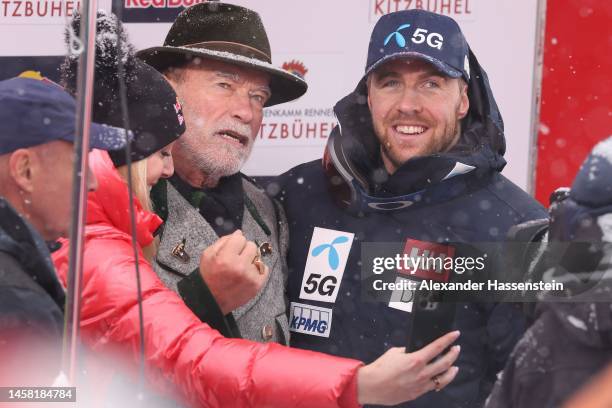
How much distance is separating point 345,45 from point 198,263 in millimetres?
540

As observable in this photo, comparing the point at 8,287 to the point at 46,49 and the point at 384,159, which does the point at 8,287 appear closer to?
the point at 46,49

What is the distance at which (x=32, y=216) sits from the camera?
4.96 feet

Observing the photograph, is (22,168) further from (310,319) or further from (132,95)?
(310,319)

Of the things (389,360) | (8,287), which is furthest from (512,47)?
(8,287)

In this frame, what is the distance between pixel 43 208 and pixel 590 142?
3.21ft

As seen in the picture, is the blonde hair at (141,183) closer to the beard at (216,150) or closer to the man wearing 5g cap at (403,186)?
the beard at (216,150)

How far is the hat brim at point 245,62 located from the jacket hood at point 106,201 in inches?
17.2

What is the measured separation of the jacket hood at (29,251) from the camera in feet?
4.70

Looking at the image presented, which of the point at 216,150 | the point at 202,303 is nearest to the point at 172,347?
the point at 202,303

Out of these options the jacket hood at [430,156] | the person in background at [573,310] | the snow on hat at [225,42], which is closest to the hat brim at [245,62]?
the snow on hat at [225,42]

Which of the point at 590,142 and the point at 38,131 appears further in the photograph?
the point at 590,142

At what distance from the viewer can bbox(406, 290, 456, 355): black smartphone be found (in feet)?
5.62

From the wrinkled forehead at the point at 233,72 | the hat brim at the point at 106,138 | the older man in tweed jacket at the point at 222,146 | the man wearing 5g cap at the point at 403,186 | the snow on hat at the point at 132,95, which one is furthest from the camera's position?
the wrinkled forehead at the point at 233,72

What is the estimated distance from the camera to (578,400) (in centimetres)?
144
